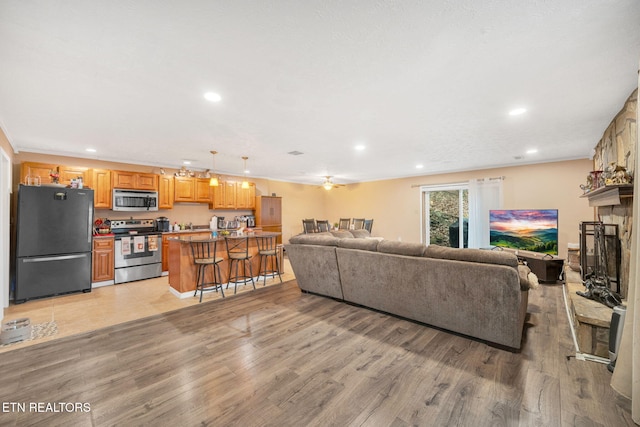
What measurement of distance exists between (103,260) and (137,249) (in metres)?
0.56

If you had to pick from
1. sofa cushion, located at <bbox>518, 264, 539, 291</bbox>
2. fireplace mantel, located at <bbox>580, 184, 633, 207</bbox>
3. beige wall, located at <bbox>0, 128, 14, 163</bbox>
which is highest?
beige wall, located at <bbox>0, 128, 14, 163</bbox>

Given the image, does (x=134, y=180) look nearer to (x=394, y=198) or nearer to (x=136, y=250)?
(x=136, y=250)

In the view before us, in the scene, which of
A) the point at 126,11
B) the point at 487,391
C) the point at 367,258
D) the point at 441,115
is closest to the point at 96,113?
the point at 126,11

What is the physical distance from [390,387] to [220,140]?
3.89 metres

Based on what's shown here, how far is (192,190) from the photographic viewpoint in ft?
21.1

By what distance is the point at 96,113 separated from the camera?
9.84 feet

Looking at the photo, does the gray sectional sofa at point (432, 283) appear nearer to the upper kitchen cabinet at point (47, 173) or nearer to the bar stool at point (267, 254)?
the bar stool at point (267, 254)

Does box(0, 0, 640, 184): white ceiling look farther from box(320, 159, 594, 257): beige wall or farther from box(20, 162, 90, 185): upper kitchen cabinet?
box(320, 159, 594, 257): beige wall

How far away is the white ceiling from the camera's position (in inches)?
60.3

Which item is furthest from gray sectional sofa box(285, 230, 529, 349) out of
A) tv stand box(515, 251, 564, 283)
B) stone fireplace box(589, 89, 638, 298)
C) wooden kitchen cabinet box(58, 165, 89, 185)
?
wooden kitchen cabinet box(58, 165, 89, 185)

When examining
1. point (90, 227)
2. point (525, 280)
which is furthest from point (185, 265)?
point (525, 280)

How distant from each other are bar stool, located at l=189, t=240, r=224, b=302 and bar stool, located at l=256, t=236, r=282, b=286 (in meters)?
0.83

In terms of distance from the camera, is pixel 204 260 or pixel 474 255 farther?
pixel 204 260

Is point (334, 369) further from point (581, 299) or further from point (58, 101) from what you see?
point (58, 101)
